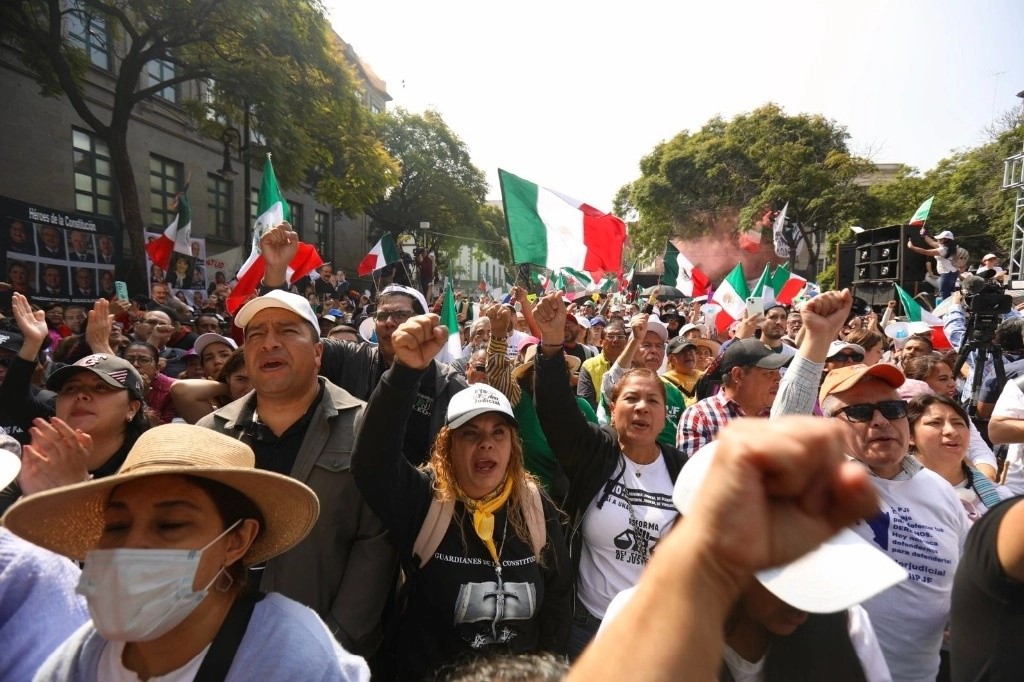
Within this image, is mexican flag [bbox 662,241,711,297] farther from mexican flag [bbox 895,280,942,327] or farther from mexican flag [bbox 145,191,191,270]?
mexican flag [bbox 145,191,191,270]

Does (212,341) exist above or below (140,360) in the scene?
above

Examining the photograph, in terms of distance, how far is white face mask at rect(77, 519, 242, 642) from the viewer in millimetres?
1384

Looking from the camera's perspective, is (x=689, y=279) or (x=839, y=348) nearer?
(x=839, y=348)

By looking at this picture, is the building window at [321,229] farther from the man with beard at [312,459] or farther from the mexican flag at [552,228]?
the man with beard at [312,459]

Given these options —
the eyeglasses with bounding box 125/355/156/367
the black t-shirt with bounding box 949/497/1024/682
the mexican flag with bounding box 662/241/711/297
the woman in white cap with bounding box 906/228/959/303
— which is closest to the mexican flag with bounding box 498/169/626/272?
the eyeglasses with bounding box 125/355/156/367

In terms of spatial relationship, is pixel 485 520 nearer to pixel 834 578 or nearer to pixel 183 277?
pixel 834 578

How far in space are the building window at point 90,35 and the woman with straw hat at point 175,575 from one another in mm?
17082

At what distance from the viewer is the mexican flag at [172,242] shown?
10078mm

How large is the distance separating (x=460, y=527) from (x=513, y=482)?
29 centimetres

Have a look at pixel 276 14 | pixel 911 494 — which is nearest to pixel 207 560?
pixel 911 494

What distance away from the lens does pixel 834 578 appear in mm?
899

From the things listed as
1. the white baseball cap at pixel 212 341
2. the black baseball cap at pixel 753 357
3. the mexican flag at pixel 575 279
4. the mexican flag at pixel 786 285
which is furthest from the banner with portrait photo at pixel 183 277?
the black baseball cap at pixel 753 357

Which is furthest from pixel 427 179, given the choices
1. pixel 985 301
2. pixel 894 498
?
pixel 894 498

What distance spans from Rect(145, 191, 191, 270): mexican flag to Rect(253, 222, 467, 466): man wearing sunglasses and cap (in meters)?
7.92
